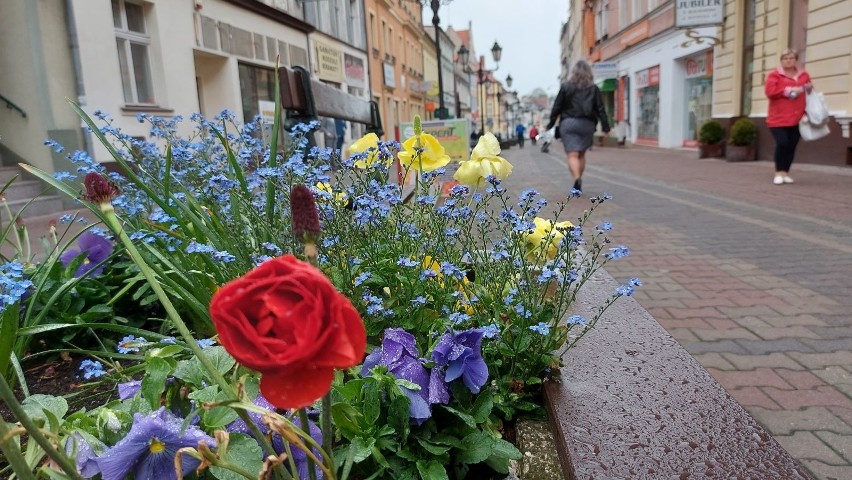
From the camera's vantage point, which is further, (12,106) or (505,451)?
(12,106)

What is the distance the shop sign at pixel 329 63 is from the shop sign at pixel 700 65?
11.7 m

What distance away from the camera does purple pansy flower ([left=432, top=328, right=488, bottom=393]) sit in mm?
1337

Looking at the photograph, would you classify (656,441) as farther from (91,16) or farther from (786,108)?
(91,16)

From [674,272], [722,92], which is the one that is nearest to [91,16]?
[674,272]

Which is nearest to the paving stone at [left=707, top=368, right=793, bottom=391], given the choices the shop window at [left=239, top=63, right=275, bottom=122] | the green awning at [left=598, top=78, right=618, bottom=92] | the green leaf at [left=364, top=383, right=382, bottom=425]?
the green leaf at [left=364, top=383, right=382, bottom=425]

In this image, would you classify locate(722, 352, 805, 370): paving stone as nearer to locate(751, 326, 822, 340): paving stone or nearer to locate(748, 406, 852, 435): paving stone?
locate(751, 326, 822, 340): paving stone

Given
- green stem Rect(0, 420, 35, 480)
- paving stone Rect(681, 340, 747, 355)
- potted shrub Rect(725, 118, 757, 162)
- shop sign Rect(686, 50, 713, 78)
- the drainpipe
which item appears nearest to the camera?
green stem Rect(0, 420, 35, 480)

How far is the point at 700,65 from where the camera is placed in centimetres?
1930

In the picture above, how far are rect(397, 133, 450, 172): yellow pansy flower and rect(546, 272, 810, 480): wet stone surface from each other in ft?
2.76


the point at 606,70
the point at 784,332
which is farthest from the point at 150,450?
the point at 606,70

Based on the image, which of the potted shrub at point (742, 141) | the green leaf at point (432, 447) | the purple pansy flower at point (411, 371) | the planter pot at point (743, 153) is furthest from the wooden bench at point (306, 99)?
the planter pot at point (743, 153)

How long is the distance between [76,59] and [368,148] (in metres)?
9.02

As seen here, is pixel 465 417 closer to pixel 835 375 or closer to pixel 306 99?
pixel 835 375

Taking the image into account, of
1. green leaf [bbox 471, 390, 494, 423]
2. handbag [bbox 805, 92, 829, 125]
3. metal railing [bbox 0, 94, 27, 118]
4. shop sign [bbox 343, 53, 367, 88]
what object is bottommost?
green leaf [bbox 471, 390, 494, 423]
